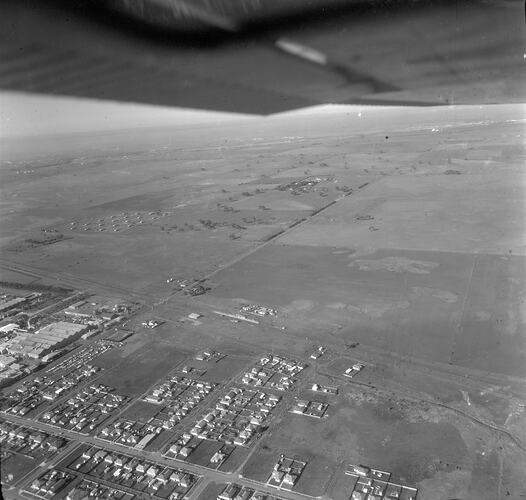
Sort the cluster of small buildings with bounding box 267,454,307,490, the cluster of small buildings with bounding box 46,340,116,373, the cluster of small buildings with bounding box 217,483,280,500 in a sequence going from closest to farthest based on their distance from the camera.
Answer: the cluster of small buildings with bounding box 217,483,280,500 < the cluster of small buildings with bounding box 267,454,307,490 < the cluster of small buildings with bounding box 46,340,116,373

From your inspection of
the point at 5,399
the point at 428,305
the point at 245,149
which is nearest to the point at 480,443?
the point at 428,305

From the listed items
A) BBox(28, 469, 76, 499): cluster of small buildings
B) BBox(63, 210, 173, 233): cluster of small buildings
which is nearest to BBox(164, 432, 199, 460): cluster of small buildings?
BBox(28, 469, 76, 499): cluster of small buildings

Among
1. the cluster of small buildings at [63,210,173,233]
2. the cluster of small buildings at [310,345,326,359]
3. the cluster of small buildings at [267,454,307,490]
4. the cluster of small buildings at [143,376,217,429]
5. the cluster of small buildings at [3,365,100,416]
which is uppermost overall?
the cluster of small buildings at [63,210,173,233]

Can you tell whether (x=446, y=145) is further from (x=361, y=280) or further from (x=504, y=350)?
(x=504, y=350)

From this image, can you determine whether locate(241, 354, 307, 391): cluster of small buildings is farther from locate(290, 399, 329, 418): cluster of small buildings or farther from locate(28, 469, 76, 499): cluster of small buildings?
locate(28, 469, 76, 499): cluster of small buildings

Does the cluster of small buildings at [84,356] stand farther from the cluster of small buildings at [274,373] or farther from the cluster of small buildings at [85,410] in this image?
the cluster of small buildings at [274,373]
